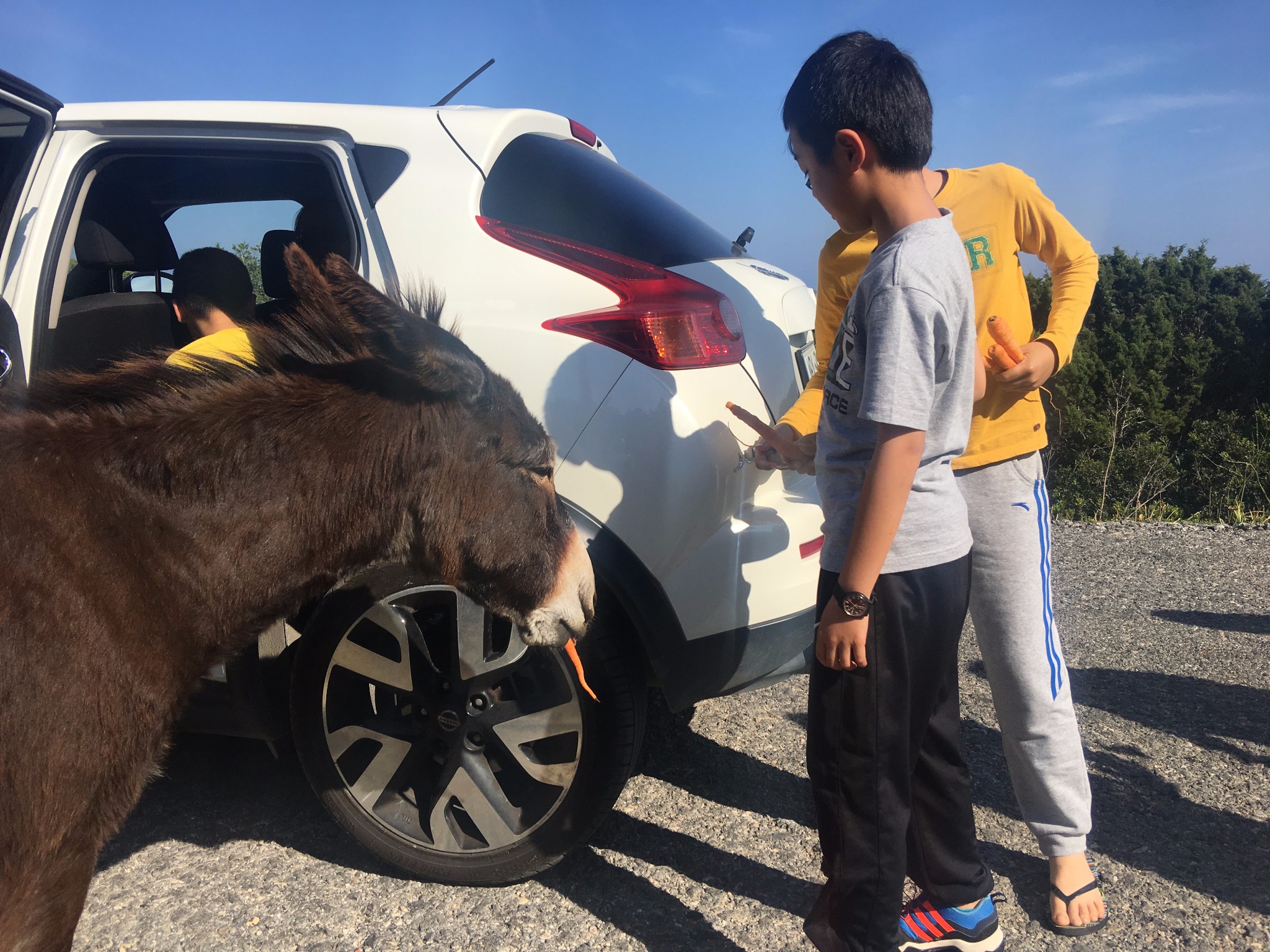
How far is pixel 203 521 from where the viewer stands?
1.90m

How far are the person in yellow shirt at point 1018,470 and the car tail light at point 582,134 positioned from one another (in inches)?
49.9

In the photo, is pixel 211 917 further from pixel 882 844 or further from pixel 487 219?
pixel 487 219

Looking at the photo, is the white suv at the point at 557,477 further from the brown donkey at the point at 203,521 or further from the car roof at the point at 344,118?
the brown donkey at the point at 203,521

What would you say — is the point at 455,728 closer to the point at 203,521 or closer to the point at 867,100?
the point at 203,521

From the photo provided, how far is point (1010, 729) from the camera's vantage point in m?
2.56

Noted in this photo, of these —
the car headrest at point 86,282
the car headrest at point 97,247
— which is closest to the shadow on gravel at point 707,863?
the car headrest at point 97,247

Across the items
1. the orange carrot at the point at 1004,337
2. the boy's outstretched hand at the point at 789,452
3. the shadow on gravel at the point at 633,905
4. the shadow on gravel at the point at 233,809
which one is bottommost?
the shadow on gravel at the point at 233,809

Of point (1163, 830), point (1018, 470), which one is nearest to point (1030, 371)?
point (1018, 470)

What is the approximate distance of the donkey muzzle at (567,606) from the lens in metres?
2.25

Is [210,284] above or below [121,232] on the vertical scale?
below

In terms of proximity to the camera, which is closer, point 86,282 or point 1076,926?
point 1076,926

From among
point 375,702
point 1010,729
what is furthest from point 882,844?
point 375,702

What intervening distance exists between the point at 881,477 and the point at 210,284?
266 centimetres

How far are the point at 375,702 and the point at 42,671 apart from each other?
1264mm
